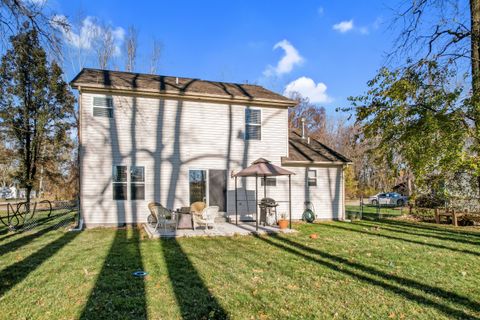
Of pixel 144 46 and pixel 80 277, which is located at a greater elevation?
pixel 144 46

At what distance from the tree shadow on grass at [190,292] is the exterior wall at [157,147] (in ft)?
18.3

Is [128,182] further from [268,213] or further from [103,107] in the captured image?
[268,213]

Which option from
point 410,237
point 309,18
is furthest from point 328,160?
point 309,18

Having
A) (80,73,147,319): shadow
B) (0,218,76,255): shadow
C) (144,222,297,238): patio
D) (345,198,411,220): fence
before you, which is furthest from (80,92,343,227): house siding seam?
(345,198,411,220): fence

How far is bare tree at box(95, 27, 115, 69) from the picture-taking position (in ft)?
88.9

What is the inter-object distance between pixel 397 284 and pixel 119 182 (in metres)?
9.78

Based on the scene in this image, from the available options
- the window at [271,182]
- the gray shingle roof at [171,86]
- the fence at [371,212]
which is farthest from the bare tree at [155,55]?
the fence at [371,212]

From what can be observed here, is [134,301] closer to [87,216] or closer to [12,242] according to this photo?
[12,242]

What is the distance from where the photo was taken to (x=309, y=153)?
15.0m

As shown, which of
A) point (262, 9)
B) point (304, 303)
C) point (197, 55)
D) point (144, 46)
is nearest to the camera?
point (304, 303)

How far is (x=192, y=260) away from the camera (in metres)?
6.54

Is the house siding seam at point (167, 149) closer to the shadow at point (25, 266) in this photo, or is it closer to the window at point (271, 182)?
the window at point (271, 182)

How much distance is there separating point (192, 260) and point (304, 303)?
2.98 metres

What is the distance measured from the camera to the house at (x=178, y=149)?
11664 millimetres
